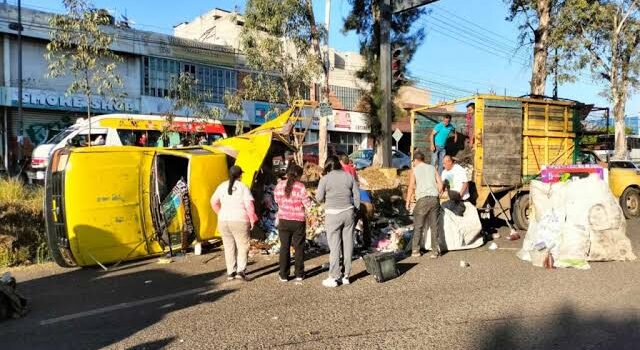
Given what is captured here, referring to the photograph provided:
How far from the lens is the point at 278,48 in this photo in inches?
630

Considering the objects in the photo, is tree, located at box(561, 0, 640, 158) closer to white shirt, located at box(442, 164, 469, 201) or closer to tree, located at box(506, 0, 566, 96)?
tree, located at box(506, 0, 566, 96)

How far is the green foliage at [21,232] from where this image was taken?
28.1ft

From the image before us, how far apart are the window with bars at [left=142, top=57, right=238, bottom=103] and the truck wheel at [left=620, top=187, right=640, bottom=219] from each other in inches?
741

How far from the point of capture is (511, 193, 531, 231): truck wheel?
1148 centimetres

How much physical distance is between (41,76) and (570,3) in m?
22.4

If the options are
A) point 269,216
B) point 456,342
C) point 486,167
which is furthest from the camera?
Answer: point 486,167

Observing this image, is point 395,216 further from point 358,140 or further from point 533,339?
point 358,140

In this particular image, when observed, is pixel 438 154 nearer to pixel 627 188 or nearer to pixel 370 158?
pixel 627 188

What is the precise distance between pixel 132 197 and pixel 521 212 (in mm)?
7908

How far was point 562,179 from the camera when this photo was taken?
8.98m

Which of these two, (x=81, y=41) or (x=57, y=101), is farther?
(x=57, y=101)

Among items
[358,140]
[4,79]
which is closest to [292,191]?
[4,79]

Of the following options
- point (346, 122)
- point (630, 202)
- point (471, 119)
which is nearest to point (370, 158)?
point (630, 202)

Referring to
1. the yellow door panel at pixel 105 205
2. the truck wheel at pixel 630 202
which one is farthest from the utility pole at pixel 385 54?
the yellow door panel at pixel 105 205
